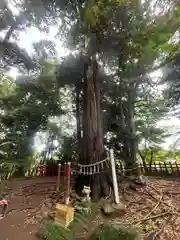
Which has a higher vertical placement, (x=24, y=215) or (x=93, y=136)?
(x=93, y=136)

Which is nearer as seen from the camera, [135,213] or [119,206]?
[135,213]

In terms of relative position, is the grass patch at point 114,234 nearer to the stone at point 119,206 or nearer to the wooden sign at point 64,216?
the wooden sign at point 64,216

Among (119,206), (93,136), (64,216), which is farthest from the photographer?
(93,136)

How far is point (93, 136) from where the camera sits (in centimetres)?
517

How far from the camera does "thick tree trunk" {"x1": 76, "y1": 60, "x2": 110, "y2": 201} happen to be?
4.52m

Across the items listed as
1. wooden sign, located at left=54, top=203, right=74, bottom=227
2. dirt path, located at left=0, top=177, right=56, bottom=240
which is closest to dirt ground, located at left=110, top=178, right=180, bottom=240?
wooden sign, located at left=54, top=203, right=74, bottom=227

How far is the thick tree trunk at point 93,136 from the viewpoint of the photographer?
4.52 metres

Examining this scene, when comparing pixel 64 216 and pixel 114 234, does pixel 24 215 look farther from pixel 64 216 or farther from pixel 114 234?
pixel 114 234

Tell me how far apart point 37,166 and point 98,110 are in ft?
21.6

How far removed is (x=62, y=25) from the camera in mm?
6406

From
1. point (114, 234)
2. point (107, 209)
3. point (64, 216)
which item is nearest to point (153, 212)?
point (107, 209)

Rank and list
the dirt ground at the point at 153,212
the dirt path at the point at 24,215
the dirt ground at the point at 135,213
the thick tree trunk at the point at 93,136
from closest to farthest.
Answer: the dirt ground at the point at 153,212 → the dirt ground at the point at 135,213 → the dirt path at the point at 24,215 → the thick tree trunk at the point at 93,136

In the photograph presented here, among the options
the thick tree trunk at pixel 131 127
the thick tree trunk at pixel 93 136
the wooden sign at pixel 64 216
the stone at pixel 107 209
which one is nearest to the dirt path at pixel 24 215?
the wooden sign at pixel 64 216

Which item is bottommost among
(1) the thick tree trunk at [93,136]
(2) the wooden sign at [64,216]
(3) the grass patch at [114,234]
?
(3) the grass patch at [114,234]
